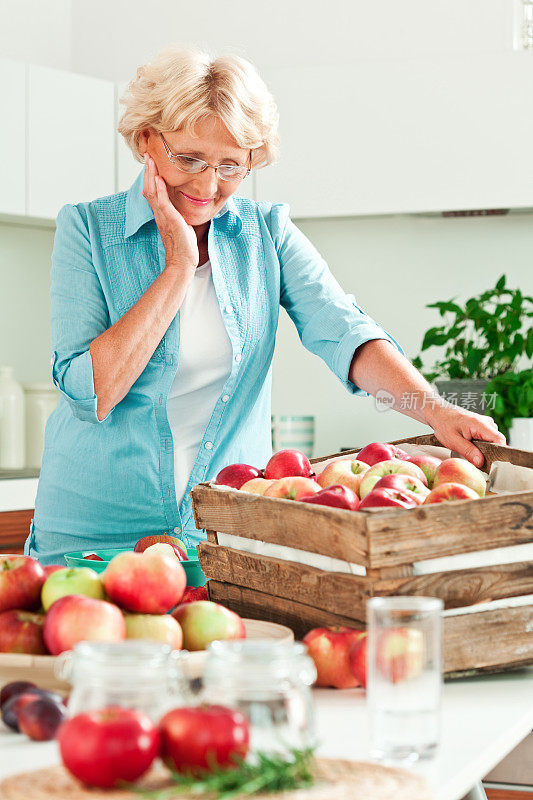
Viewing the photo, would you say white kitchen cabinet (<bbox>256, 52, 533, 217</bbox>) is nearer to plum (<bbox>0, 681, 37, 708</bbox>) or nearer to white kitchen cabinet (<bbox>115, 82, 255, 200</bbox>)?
white kitchen cabinet (<bbox>115, 82, 255, 200</bbox>)

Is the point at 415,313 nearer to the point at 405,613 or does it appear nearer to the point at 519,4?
the point at 519,4

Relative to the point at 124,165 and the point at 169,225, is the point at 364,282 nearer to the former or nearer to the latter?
the point at 124,165

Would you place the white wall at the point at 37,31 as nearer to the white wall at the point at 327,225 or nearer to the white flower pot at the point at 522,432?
the white wall at the point at 327,225

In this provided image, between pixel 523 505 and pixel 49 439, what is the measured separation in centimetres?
106

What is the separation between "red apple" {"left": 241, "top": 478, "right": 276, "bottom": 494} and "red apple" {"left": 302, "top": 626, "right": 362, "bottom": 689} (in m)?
0.24

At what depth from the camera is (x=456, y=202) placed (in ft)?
10.7

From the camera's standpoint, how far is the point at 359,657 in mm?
976

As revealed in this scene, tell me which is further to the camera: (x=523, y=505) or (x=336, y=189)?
(x=336, y=189)

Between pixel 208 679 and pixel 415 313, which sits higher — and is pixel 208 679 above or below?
below

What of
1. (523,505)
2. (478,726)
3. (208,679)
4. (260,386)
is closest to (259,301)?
(260,386)

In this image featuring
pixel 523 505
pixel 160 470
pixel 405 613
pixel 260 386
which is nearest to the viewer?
pixel 405 613

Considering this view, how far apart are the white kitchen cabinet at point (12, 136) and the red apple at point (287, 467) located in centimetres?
235

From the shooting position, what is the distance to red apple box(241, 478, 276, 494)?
1222mm

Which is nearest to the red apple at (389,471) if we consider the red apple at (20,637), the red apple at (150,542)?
the red apple at (150,542)
